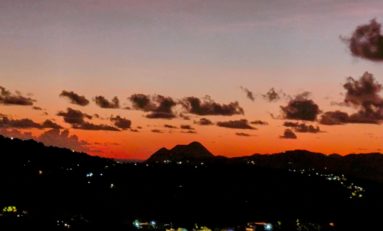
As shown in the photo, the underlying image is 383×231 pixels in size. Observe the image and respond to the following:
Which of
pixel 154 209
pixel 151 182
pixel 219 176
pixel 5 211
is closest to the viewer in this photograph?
pixel 5 211

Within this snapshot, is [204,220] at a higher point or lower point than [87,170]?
lower

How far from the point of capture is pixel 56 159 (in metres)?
146

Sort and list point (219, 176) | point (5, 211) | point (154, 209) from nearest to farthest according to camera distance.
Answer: point (5, 211) → point (154, 209) → point (219, 176)

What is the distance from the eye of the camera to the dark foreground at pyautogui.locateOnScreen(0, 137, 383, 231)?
97750mm

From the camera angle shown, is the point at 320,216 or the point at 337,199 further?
the point at 337,199

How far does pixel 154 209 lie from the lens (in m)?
121

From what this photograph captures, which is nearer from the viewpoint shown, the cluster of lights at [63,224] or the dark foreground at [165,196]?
the cluster of lights at [63,224]

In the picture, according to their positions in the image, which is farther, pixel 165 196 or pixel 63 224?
pixel 165 196

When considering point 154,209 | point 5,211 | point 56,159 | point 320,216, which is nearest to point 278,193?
point 320,216

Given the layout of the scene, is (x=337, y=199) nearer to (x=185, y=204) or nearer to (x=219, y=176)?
(x=219, y=176)

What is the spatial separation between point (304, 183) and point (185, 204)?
4651cm

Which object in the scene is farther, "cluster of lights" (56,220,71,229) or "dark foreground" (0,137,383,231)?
"dark foreground" (0,137,383,231)

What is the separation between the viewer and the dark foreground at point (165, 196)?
97.8 meters

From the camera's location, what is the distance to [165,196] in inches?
5162
